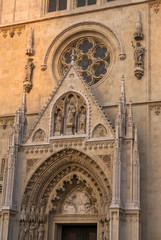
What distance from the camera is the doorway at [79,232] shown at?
1938 centimetres

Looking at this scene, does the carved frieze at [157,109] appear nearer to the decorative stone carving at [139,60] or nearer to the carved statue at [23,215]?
the decorative stone carving at [139,60]

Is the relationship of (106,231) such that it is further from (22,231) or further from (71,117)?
(71,117)

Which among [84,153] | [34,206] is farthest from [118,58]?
[34,206]

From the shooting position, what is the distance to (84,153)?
18625 mm

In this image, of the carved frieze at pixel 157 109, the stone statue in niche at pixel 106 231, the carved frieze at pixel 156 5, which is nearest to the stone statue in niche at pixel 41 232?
the stone statue in niche at pixel 106 231

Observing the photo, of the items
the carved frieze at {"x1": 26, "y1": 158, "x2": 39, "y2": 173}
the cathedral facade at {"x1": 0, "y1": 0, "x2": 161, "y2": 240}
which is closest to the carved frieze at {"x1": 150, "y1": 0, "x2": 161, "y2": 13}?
the cathedral facade at {"x1": 0, "y1": 0, "x2": 161, "y2": 240}

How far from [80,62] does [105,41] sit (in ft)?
4.85

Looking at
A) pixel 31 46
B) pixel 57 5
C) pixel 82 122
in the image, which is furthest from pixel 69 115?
pixel 57 5

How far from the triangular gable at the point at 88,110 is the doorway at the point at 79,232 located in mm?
3770

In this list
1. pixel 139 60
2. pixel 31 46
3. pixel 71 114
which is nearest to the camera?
pixel 71 114

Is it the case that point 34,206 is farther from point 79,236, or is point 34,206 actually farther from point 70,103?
point 70,103

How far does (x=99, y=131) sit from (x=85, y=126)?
0.70 metres

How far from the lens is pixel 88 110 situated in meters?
19.0

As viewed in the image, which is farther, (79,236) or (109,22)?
(109,22)
